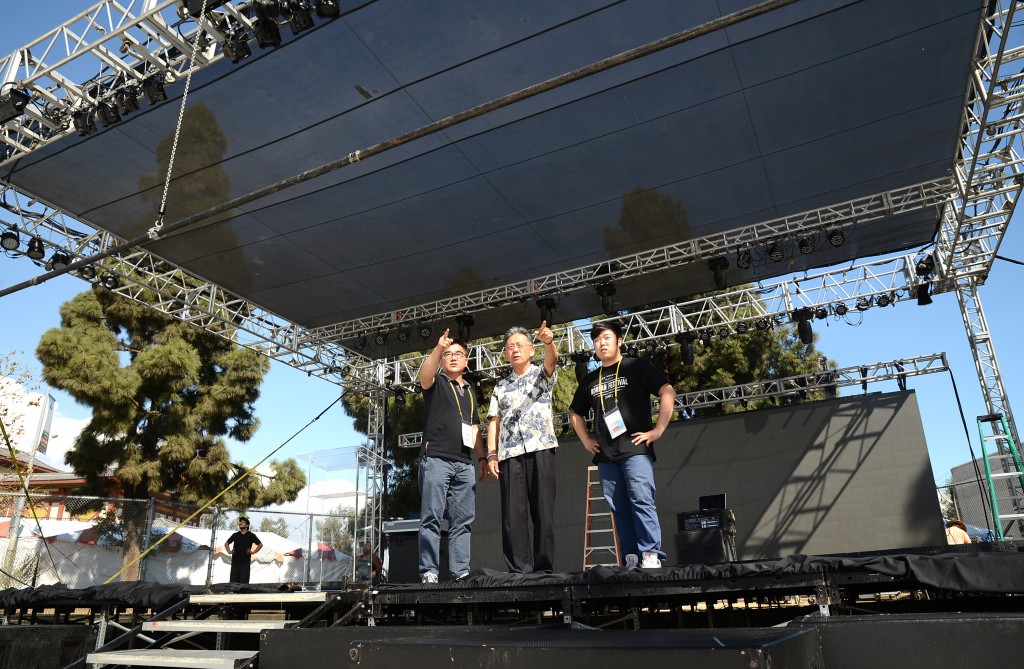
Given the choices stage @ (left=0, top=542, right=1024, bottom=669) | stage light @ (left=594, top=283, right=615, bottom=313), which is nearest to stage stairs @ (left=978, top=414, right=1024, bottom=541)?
stage light @ (left=594, top=283, right=615, bottom=313)

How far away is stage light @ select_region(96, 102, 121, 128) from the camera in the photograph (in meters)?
6.03

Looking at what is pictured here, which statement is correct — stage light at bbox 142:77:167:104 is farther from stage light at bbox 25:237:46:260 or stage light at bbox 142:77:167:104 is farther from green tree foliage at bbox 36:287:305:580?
green tree foliage at bbox 36:287:305:580

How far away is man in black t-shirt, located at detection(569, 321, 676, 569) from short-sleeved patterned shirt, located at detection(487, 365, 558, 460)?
24cm

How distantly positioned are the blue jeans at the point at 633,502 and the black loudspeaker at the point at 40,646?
2.90 m

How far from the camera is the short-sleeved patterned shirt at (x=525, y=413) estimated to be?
345 centimetres

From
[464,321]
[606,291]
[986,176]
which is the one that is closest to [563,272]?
[606,291]

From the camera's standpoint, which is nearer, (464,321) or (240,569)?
(240,569)

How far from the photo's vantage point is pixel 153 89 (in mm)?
5844

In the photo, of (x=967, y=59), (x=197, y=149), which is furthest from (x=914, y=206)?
(x=197, y=149)

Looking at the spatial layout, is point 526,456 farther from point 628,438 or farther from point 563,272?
point 563,272

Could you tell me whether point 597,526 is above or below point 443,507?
above

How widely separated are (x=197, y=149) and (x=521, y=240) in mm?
3952

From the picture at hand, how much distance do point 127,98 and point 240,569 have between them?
219 inches

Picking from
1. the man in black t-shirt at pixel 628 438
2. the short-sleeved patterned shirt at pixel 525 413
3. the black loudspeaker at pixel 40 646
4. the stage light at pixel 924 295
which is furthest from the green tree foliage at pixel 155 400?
the stage light at pixel 924 295
